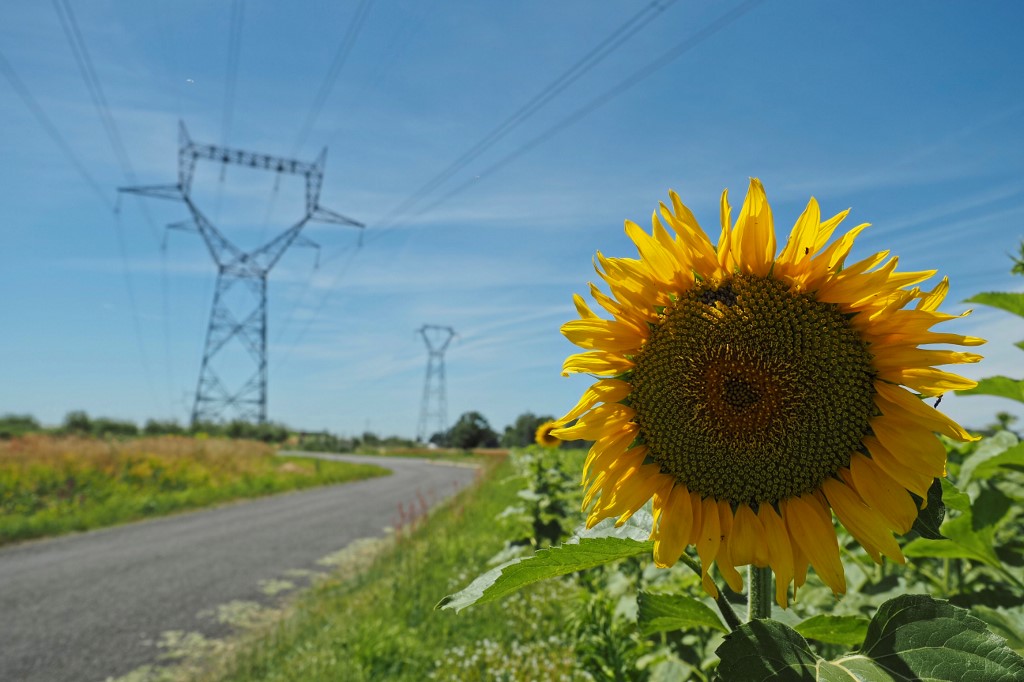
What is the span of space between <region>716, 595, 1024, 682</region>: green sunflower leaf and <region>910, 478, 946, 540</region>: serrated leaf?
111mm

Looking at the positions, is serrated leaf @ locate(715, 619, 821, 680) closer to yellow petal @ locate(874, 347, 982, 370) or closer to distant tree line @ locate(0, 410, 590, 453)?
yellow petal @ locate(874, 347, 982, 370)

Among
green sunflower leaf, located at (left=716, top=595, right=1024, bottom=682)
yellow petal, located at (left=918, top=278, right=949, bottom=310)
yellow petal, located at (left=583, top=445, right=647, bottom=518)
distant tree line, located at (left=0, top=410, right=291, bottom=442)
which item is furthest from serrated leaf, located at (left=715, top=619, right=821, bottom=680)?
distant tree line, located at (left=0, top=410, right=291, bottom=442)

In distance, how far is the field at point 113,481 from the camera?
53.3 feet

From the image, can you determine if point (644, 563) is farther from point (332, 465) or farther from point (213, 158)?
point (213, 158)

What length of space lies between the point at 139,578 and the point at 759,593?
1144 cm

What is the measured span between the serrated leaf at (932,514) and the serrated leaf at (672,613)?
41 cm

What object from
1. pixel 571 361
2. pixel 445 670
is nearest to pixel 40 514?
pixel 445 670

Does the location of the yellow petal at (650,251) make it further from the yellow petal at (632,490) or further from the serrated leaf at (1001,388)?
the serrated leaf at (1001,388)

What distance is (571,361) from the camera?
126 cm

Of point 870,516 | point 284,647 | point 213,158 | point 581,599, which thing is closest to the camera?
point 870,516

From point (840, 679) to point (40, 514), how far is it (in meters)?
19.3

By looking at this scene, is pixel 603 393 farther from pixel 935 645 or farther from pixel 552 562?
pixel 935 645

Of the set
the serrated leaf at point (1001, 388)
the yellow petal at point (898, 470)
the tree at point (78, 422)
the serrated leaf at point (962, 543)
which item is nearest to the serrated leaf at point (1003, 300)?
the serrated leaf at point (1001, 388)

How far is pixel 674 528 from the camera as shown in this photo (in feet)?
3.84
